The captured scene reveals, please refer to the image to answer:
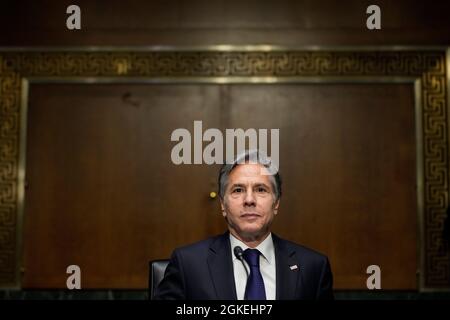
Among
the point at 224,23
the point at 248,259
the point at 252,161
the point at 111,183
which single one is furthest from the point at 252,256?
the point at 224,23

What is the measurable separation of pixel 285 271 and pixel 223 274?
0.50 feet

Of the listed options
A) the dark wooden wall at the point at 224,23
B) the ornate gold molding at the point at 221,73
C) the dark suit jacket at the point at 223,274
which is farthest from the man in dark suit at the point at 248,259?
the dark wooden wall at the point at 224,23

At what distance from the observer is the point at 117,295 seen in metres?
3.82

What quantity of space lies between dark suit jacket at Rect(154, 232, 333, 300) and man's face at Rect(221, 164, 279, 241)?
0.26 ft

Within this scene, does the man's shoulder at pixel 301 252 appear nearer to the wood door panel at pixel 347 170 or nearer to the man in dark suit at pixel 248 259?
the man in dark suit at pixel 248 259

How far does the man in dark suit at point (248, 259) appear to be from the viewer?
1292mm

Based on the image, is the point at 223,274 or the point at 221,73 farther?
the point at 221,73

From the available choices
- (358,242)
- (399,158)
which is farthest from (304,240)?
(399,158)

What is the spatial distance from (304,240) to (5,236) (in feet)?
7.07

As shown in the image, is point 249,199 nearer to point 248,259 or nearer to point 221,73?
point 248,259

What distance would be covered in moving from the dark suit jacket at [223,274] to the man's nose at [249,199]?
0.43 feet

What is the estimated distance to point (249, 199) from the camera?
4.34 ft

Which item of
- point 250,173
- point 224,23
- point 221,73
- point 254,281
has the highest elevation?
point 224,23
